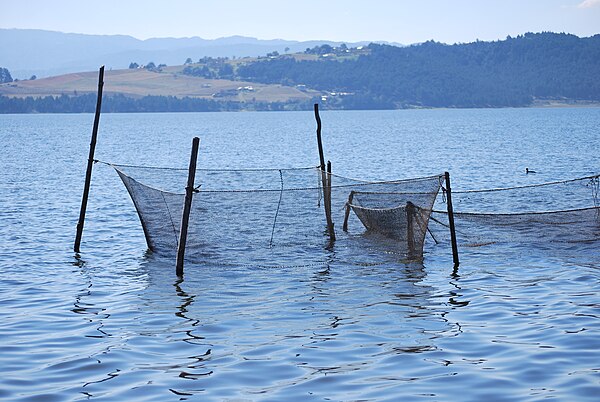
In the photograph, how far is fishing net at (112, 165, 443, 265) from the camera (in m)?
16.9

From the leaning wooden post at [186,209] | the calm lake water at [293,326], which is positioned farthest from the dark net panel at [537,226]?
the leaning wooden post at [186,209]

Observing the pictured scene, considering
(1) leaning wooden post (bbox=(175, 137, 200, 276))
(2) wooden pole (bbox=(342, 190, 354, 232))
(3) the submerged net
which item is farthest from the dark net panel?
(1) leaning wooden post (bbox=(175, 137, 200, 276))

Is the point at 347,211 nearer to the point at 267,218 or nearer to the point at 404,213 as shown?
the point at 404,213

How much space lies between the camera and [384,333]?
11852 mm

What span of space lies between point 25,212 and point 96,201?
160 inches

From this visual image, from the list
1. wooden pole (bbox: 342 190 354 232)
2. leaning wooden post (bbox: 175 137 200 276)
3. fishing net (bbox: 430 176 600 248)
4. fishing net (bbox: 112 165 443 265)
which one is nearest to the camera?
leaning wooden post (bbox: 175 137 200 276)

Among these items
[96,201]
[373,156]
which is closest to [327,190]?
[96,201]

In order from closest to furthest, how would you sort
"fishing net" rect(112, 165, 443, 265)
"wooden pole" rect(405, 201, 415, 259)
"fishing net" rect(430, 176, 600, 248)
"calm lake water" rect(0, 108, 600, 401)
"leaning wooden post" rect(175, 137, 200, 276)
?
"calm lake water" rect(0, 108, 600, 401)
"leaning wooden post" rect(175, 137, 200, 276)
"fishing net" rect(112, 165, 443, 265)
"wooden pole" rect(405, 201, 415, 259)
"fishing net" rect(430, 176, 600, 248)

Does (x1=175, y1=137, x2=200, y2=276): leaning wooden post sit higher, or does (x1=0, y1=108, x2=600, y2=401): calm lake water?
(x1=175, y1=137, x2=200, y2=276): leaning wooden post

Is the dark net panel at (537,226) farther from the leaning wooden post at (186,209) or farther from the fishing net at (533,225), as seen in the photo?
the leaning wooden post at (186,209)

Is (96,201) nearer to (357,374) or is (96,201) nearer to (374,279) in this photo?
(374,279)

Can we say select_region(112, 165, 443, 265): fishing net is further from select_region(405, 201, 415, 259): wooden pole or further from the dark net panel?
the dark net panel

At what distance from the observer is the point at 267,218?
1772 cm

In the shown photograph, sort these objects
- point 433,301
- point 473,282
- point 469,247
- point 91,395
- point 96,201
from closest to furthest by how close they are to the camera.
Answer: point 91,395, point 433,301, point 473,282, point 469,247, point 96,201
